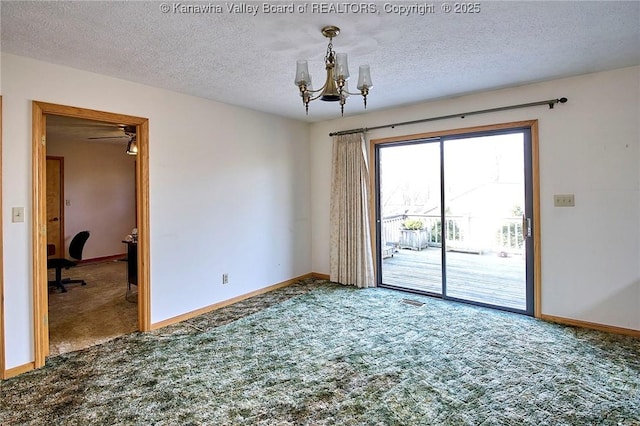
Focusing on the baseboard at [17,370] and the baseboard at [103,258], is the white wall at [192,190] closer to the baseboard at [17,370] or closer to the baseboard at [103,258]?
the baseboard at [17,370]

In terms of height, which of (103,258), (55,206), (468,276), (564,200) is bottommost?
(468,276)

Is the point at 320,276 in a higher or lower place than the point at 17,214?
lower

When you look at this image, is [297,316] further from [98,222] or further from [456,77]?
[98,222]

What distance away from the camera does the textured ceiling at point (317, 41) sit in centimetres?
209

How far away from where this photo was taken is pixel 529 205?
369 centimetres

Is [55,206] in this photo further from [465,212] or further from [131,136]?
[465,212]

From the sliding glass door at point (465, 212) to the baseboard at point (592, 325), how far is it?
19cm

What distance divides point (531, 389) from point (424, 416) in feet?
2.77

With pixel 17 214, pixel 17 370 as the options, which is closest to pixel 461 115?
pixel 17 214

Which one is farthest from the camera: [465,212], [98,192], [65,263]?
[98,192]

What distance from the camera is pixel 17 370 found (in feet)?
8.60

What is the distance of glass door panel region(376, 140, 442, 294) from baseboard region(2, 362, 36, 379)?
12.6ft

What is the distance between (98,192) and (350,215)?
5529mm

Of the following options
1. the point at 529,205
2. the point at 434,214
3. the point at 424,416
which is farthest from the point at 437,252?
the point at 424,416
